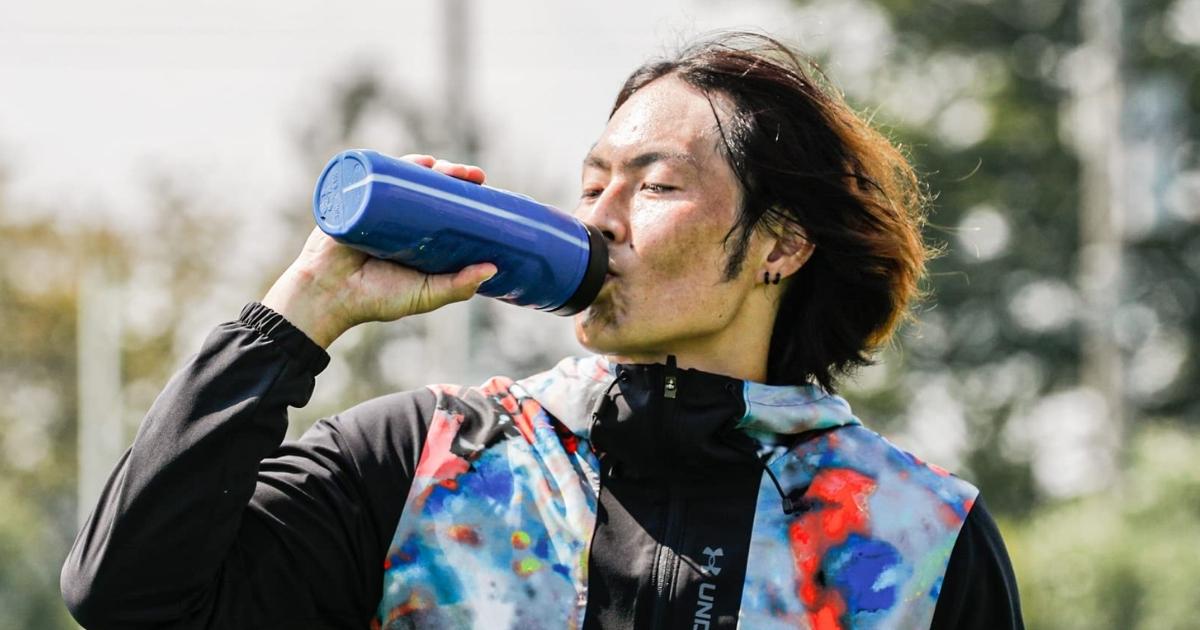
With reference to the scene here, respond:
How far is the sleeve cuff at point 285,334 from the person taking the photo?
9.00 feet

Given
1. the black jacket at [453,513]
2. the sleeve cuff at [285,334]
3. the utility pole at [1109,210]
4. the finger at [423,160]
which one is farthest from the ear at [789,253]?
the utility pole at [1109,210]

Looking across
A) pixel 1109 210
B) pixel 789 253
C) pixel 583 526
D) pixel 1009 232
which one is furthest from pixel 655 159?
pixel 1009 232

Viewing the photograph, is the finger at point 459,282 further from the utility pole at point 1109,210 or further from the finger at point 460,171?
the utility pole at point 1109,210

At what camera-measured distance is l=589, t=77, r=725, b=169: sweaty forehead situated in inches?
127

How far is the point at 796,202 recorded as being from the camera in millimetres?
3357

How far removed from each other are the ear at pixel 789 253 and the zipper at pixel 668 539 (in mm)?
394

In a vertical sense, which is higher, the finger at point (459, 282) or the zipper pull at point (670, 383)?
the finger at point (459, 282)

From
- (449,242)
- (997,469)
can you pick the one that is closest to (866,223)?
(449,242)

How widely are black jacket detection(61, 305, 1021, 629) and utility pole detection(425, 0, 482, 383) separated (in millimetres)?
8510

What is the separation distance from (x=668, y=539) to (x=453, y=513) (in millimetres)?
399

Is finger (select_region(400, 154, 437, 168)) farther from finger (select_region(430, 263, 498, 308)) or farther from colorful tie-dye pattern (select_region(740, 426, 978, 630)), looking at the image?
colorful tie-dye pattern (select_region(740, 426, 978, 630))

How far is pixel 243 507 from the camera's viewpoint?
2.69m

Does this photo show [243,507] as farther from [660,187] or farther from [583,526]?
[660,187]

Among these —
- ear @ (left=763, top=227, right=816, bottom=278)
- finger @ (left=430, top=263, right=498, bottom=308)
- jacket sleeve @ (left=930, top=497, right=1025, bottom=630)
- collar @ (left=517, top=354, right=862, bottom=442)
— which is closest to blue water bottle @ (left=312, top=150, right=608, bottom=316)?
finger @ (left=430, top=263, right=498, bottom=308)
